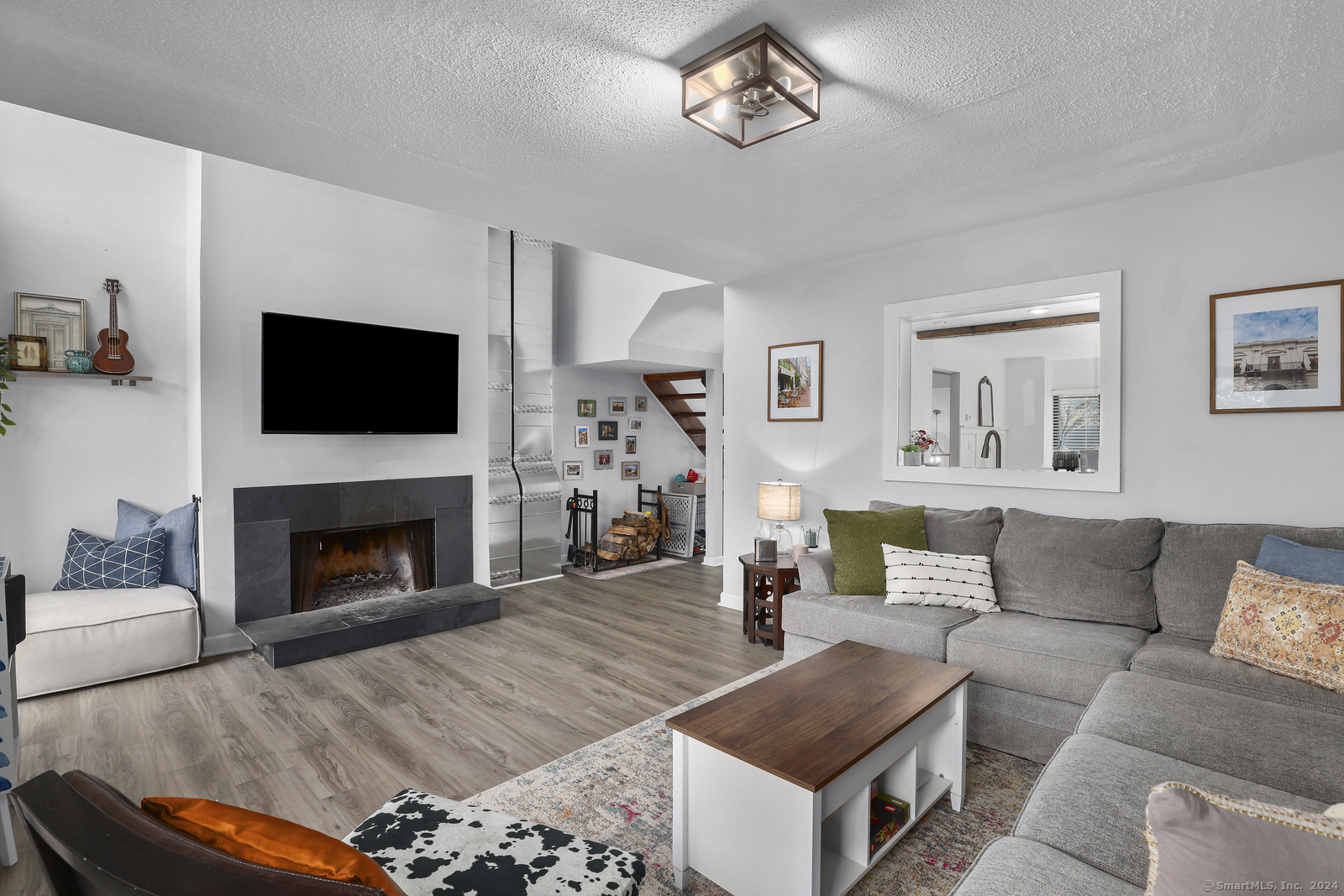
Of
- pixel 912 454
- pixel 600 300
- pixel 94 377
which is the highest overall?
pixel 600 300

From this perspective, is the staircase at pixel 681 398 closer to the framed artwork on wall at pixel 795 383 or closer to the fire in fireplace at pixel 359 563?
the framed artwork on wall at pixel 795 383

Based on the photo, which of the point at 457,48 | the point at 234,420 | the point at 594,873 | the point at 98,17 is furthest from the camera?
the point at 234,420

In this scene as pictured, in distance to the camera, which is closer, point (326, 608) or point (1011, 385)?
point (326, 608)

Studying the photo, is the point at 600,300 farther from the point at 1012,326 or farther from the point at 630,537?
the point at 1012,326

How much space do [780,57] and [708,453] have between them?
4929mm

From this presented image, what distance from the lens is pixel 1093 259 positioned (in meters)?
3.19

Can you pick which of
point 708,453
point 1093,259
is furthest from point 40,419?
point 1093,259

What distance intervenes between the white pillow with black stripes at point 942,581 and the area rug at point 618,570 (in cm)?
323

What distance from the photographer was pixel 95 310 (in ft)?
12.3

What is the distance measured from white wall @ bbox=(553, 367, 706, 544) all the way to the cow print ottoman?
4.94 meters

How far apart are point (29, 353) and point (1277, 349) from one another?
616cm

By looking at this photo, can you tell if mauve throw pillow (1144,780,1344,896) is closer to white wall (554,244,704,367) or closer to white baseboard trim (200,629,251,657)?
white baseboard trim (200,629,251,657)

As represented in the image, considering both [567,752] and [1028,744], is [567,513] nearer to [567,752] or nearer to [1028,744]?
[567,752]

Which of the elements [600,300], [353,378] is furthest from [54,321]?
[600,300]
